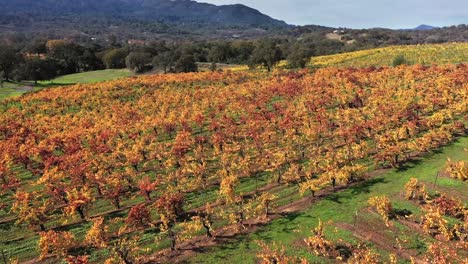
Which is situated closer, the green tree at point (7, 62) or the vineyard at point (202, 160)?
the vineyard at point (202, 160)

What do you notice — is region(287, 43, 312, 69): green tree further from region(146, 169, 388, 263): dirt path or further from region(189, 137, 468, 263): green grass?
region(146, 169, 388, 263): dirt path

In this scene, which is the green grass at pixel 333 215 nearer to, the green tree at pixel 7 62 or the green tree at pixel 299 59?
the green tree at pixel 299 59

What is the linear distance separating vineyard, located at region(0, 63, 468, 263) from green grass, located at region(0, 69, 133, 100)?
3240cm

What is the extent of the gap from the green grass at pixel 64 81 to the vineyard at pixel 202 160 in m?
32.4

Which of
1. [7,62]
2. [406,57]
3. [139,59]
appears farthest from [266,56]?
[7,62]

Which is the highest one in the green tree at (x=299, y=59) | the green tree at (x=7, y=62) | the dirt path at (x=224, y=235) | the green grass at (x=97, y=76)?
the green tree at (x=299, y=59)

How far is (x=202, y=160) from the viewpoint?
1735 inches

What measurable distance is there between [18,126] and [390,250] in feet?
194

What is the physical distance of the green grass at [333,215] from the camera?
28.3m

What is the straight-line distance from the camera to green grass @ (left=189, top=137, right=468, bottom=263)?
1115 inches

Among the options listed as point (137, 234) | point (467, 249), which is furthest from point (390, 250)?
point (137, 234)

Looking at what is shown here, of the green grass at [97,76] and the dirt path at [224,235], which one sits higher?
the green grass at [97,76]

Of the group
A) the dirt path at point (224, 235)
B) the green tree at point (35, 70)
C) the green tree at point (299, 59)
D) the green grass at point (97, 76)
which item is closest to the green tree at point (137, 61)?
the green grass at point (97, 76)

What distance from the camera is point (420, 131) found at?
165 ft
